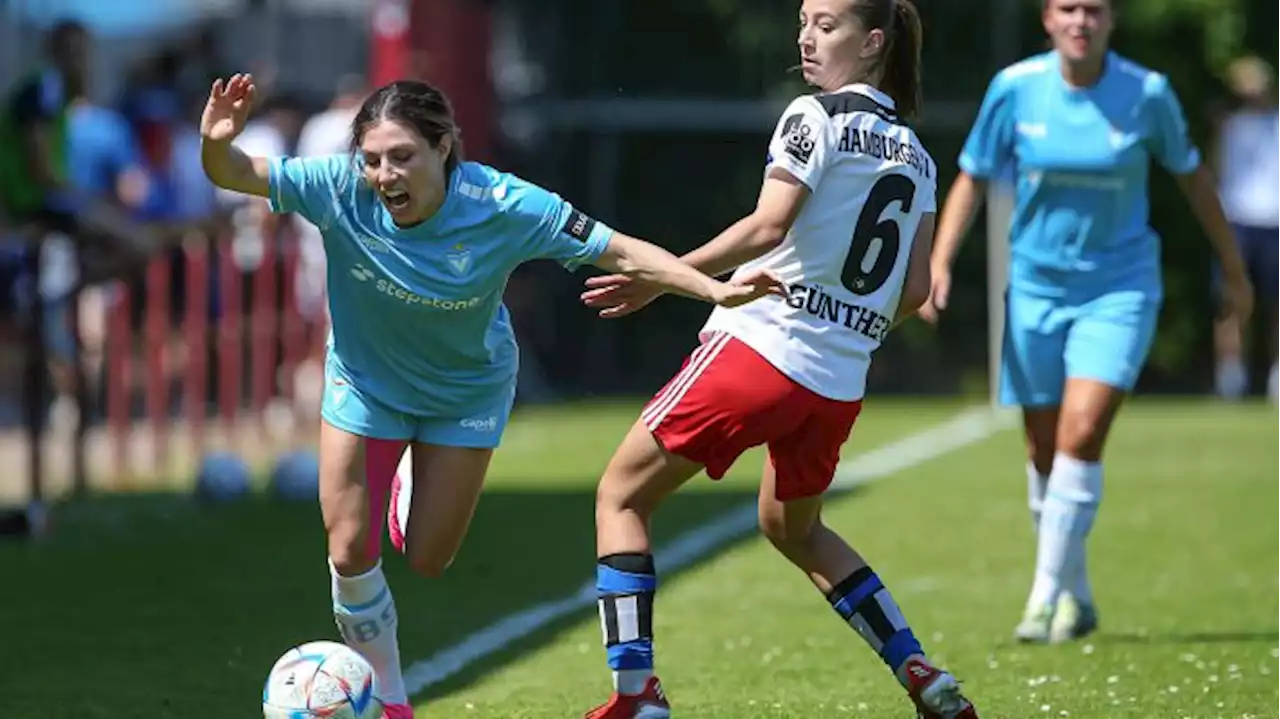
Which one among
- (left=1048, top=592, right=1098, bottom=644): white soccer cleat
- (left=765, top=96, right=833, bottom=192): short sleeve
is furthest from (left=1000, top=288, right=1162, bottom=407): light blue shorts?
(left=765, top=96, right=833, bottom=192): short sleeve

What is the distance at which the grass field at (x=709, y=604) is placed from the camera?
805 centimetres

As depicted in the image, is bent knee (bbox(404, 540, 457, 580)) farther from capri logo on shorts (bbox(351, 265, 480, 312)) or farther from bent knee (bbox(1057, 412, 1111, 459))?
bent knee (bbox(1057, 412, 1111, 459))

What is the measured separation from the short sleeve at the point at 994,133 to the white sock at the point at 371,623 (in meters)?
3.41

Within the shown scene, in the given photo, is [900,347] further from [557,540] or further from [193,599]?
[193,599]

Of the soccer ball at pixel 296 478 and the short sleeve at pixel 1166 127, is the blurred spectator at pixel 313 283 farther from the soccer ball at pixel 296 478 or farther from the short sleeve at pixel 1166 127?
the short sleeve at pixel 1166 127

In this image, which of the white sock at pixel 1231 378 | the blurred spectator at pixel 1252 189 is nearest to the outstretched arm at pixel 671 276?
the blurred spectator at pixel 1252 189

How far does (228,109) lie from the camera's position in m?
6.94

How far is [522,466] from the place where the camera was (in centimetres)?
1661

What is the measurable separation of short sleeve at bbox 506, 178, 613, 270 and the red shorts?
43cm

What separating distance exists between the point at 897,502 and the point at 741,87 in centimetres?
1032

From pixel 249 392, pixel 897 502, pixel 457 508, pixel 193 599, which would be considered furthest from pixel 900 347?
pixel 457 508

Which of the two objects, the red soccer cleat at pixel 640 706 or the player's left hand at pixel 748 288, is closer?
the player's left hand at pixel 748 288

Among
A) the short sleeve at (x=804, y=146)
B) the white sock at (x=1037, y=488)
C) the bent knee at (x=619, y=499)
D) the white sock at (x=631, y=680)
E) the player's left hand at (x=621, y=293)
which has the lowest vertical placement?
the white sock at (x=1037, y=488)

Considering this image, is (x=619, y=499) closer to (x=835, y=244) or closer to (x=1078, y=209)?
(x=835, y=244)
